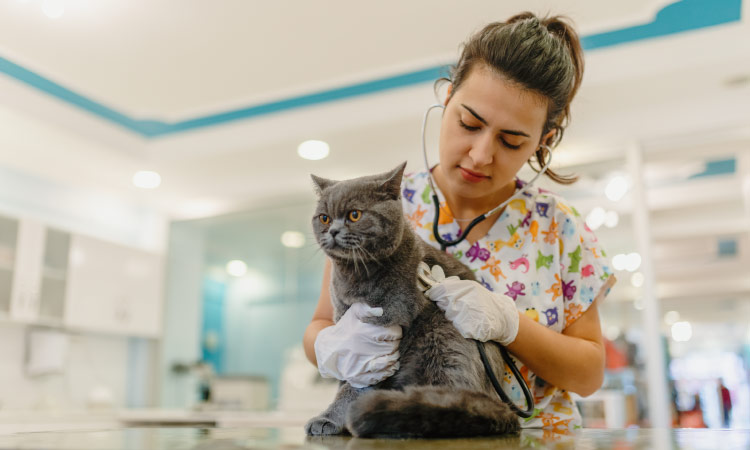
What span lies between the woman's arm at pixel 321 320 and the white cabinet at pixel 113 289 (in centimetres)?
308

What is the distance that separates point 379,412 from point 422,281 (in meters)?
0.27

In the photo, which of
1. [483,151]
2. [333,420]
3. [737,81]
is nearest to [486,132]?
[483,151]

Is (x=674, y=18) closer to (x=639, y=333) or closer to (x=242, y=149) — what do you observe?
(x=639, y=333)

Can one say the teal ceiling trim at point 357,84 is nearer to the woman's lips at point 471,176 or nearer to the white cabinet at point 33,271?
the white cabinet at point 33,271

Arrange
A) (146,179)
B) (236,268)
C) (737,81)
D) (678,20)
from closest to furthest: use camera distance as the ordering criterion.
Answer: (678,20) < (737,81) < (146,179) < (236,268)

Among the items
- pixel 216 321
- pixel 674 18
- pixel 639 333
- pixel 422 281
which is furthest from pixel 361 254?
pixel 216 321

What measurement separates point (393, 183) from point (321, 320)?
1.26 ft

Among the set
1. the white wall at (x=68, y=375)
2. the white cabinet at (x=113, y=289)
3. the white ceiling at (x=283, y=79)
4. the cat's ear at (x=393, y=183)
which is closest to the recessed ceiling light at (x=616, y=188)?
the white ceiling at (x=283, y=79)

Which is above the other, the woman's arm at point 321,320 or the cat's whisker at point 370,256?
the cat's whisker at point 370,256

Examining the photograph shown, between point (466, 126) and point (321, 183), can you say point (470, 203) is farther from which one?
point (321, 183)

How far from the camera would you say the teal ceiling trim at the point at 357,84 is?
2.77 meters

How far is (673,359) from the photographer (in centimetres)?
347

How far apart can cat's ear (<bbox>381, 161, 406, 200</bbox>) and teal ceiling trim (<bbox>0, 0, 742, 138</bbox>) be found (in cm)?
143

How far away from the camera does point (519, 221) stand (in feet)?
3.98
